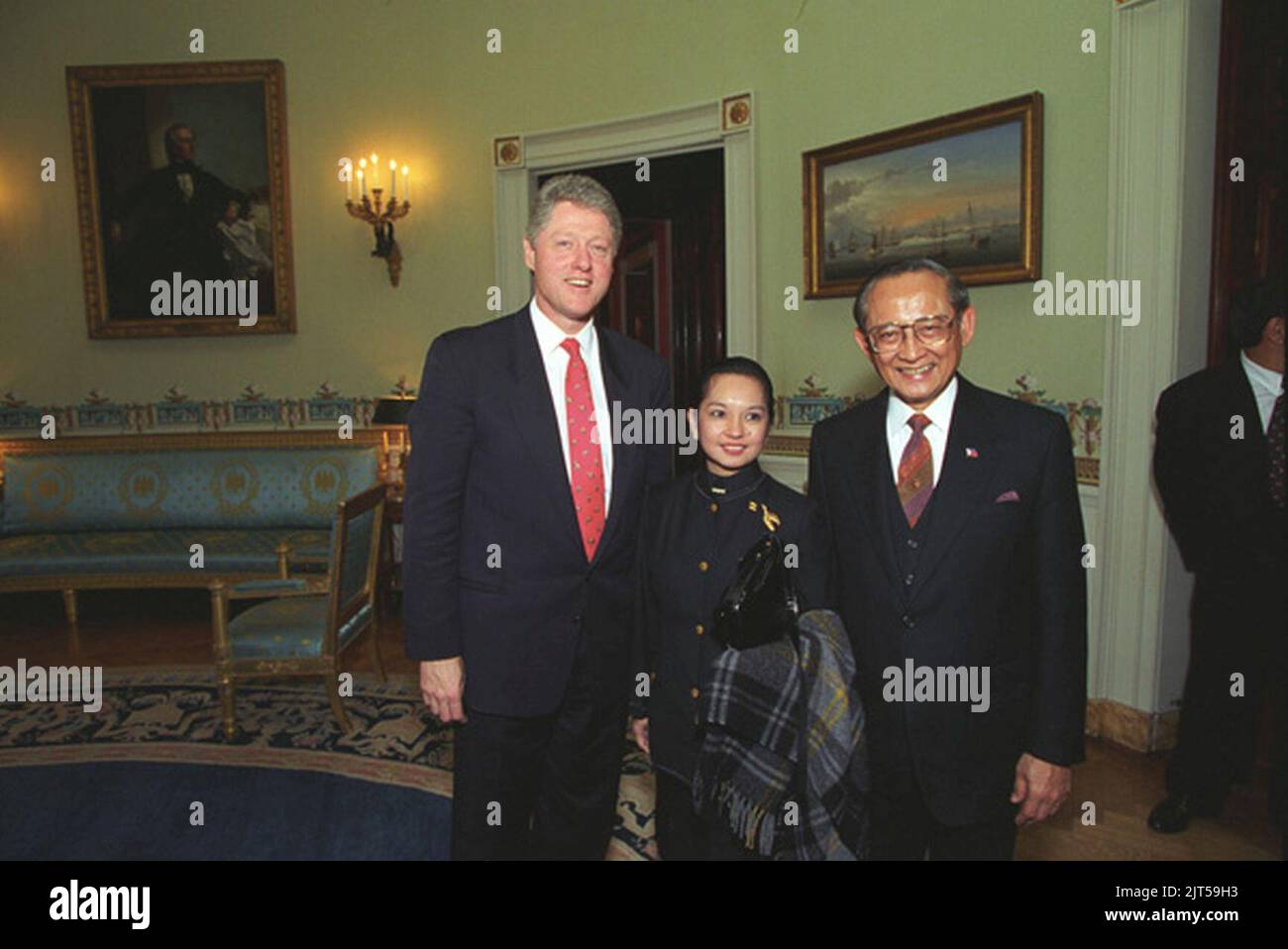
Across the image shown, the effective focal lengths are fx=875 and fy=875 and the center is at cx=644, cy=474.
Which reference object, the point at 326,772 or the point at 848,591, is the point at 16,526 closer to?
the point at 326,772

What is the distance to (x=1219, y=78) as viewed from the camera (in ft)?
10.8

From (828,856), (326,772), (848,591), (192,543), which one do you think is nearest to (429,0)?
(192,543)

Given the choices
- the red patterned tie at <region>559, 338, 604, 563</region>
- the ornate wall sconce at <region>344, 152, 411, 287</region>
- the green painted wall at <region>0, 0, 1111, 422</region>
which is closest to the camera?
the red patterned tie at <region>559, 338, 604, 563</region>

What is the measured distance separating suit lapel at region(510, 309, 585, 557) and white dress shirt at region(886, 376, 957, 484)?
70 cm

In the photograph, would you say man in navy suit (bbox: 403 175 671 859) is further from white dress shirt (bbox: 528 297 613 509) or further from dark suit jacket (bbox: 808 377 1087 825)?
dark suit jacket (bbox: 808 377 1087 825)

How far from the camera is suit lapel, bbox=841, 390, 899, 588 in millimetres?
1695

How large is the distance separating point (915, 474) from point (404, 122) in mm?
5381

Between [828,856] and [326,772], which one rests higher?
[828,856]

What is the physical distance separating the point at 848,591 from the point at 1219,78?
288cm

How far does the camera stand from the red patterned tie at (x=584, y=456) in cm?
197

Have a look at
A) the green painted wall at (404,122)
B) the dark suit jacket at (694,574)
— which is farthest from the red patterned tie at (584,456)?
the green painted wall at (404,122)

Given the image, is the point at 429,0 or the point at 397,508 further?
the point at 429,0

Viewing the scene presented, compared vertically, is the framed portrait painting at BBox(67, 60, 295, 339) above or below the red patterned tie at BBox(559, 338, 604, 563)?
above

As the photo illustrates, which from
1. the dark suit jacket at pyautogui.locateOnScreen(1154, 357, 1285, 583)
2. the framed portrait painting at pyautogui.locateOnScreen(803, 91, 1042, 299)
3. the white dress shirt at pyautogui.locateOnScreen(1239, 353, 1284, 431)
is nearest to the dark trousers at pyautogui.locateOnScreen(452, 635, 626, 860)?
the dark suit jacket at pyautogui.locateOnScreen(1154, 357, 1285, 583)
